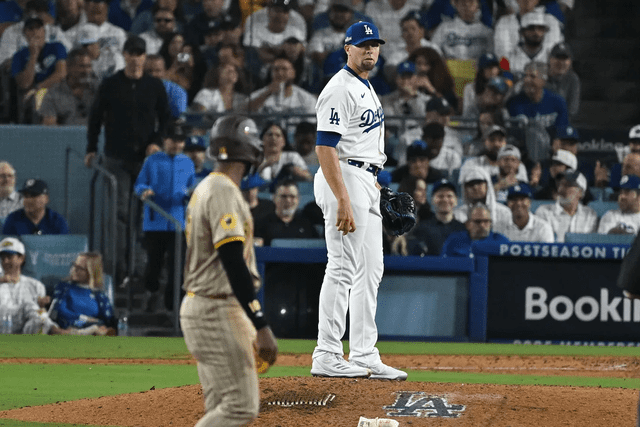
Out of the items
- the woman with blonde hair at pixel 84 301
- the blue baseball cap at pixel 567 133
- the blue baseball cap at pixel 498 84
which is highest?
the blue baseball cap at pixel 498 84

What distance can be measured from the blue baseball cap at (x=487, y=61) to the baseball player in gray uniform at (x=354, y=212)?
6851 mm

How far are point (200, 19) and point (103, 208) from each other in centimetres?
344

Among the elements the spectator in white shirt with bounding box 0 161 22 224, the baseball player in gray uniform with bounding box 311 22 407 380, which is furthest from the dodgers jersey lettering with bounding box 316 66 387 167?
the spectator in white shirt with bounding box 0 161 22 224

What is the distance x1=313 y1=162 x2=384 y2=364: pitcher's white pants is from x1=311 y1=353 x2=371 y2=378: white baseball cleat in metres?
0.04

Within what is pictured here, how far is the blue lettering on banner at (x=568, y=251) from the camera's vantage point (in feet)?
30.0

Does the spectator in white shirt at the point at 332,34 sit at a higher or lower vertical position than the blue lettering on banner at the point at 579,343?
higher

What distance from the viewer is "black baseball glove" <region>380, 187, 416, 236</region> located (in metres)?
5.64

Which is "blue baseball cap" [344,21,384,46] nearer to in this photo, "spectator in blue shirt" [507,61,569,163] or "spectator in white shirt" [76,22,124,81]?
A: "spectator in blue shirt" [507,61,569,163]

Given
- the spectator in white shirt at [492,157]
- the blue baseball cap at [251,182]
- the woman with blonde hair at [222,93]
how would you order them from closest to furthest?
the blue baseball cap at [251,182] < the spectator in white shirt at [492,157] < the woman with blonde hair at [222,93]

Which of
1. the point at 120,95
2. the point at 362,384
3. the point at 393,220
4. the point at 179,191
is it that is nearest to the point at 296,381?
the point at 362,384

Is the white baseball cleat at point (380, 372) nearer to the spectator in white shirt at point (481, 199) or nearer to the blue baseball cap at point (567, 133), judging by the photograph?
the spectator in white shirt at point (481, 199)

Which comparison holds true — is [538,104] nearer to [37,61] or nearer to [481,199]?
[481,199]

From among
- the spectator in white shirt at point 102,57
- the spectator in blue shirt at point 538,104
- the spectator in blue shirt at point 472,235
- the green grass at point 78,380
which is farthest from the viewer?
the spectator in white shirt at point 102,57

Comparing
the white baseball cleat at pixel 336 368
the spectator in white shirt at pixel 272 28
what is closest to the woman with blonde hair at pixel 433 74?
the spectator in white shirt at pixel 272 28
